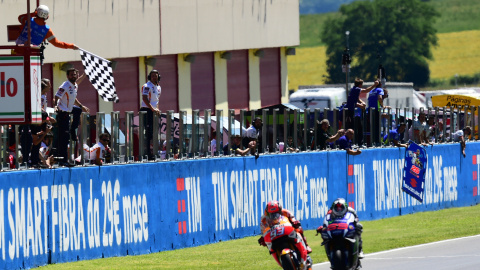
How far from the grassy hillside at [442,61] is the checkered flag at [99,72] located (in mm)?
127620

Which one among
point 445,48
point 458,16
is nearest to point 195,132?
point 445,48

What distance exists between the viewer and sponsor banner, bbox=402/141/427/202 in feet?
95.8

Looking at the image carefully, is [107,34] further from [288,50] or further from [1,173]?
[1,173]

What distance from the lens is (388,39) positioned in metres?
136

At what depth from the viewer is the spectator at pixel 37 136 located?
17.5 metres

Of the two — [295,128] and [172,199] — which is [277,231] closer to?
[172,199]

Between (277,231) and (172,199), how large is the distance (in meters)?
6.06

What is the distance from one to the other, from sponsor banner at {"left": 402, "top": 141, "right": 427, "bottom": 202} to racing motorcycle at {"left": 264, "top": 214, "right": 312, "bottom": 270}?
47.8 ft

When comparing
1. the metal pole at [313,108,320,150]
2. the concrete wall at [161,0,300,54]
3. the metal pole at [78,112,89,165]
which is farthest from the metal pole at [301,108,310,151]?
the concrete wall at [161,0,300,54]

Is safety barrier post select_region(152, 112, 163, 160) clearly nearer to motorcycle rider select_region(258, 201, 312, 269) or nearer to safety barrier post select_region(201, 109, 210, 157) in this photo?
safety barrier post select_region(201, 109, 210, 157)

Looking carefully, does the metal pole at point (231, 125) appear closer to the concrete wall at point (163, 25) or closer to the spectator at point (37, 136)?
Answer: the spectator at point (37, 136)

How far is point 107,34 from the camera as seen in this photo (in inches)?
1390

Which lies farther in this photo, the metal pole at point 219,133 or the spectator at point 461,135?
the spectator at point 461,135

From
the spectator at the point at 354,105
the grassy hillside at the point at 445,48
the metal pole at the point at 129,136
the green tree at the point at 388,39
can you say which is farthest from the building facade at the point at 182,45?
the grassy hillside at the point at 445,48
